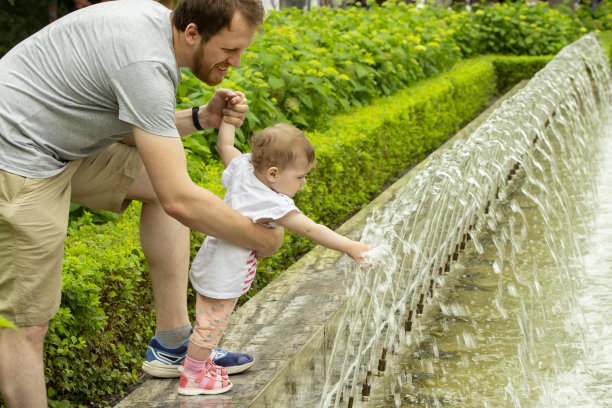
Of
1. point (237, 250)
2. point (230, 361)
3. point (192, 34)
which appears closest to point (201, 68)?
point (192, 34)

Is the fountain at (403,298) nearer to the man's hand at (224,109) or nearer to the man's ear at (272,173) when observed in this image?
the man's ear at (272,173)

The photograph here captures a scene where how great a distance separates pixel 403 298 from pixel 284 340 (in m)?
0.96

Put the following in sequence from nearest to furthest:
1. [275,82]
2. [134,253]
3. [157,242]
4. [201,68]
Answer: [201,68] → [157,242] → [134,253] → [275,82]

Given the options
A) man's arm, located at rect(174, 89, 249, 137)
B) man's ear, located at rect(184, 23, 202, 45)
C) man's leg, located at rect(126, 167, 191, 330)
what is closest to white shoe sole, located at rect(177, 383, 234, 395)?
man's leg, located at rect(126, 167, 191, 330)

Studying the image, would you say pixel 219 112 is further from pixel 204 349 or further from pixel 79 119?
pixel 204 349

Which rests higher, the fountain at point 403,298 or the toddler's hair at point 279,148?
the toddler's hair at point 279,148

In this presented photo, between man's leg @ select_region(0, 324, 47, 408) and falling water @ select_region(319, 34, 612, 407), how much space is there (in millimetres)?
954

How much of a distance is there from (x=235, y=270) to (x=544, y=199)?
155 inches

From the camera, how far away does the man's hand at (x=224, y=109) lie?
104 inches

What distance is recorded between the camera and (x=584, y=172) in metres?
6.87

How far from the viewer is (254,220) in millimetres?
2400

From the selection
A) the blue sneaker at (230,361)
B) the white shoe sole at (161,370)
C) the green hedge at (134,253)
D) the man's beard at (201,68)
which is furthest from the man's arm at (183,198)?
the green hedge at (134,253)

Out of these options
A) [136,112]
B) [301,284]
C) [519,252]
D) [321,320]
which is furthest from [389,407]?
[519,252]

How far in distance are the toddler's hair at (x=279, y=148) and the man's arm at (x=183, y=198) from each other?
0.20 meters
